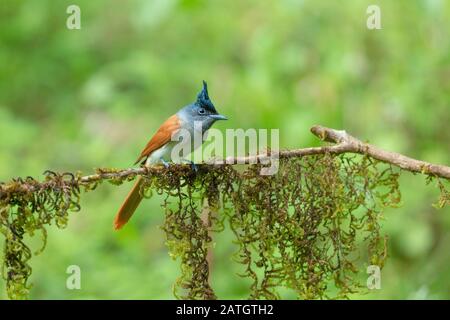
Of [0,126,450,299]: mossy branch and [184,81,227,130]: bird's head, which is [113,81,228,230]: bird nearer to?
[184,81,227,130]: bird's head

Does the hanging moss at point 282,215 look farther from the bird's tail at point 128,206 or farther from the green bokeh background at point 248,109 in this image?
the green bokeh background at point 248,109

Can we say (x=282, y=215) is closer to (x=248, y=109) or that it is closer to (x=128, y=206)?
(x=128, y=206)

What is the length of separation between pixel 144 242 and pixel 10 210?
4.36 meters

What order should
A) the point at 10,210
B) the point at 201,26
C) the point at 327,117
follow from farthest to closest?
the point at 201,26
the point at 327,117
the point at 10,210

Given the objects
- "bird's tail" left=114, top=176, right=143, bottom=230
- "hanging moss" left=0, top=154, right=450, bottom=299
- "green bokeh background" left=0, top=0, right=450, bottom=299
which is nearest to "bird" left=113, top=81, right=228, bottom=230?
"bird's tail" left=114, top=176, right=143, bottom=230

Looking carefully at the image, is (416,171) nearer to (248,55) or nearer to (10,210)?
(10,210)

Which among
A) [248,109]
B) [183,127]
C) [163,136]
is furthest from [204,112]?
[248,109]

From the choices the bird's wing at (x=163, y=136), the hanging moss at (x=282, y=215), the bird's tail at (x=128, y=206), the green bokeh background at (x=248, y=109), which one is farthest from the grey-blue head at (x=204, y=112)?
the green bokeh background at (x=248, y=109)

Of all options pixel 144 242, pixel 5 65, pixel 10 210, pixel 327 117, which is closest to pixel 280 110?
pixel 327 117

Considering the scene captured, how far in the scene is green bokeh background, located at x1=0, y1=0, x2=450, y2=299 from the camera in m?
6.24

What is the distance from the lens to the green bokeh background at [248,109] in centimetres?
624

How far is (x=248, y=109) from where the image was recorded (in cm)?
650

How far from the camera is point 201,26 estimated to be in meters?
9.26
